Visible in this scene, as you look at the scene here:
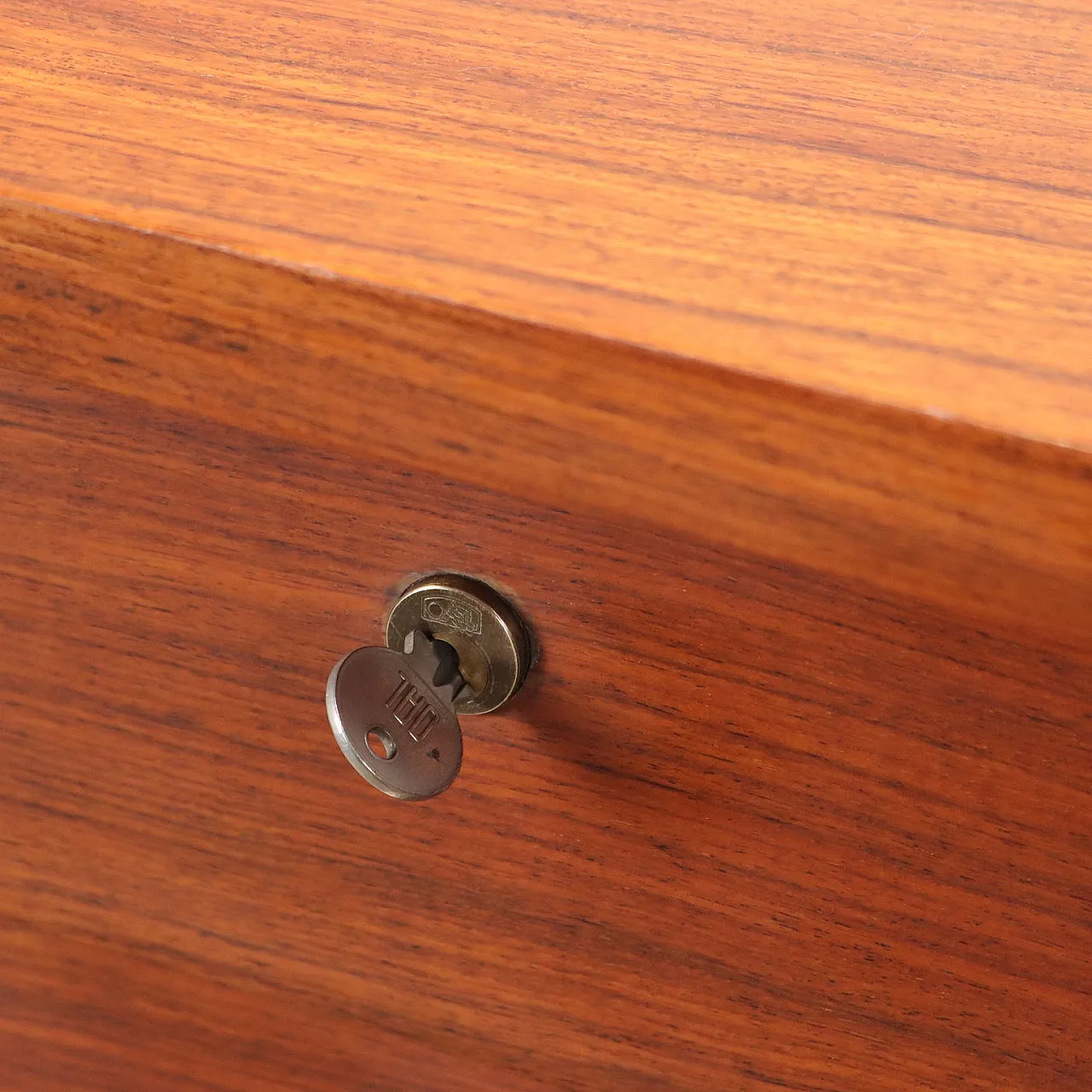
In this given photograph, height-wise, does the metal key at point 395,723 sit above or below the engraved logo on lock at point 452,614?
below

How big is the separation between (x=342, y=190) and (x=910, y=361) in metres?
0.10

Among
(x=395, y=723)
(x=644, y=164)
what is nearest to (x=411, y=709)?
(x=395, y=723)

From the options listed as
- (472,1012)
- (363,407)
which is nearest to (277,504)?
(363,407)

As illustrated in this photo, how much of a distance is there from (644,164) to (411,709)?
0.11m

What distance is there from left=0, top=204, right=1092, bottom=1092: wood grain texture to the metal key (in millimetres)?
21

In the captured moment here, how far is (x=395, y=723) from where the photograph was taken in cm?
24

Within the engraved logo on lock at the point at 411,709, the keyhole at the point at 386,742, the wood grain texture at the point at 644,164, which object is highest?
the wood grain texture at the point at 644,164

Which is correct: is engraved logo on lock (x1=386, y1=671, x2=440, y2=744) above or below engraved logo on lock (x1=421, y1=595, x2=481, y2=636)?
below

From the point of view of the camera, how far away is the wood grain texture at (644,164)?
20 cm

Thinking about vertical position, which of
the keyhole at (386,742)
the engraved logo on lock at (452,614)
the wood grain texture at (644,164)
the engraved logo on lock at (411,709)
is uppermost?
the wood grain texture at (644,164)

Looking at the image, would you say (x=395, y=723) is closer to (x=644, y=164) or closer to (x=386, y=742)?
(x=386, y=742)

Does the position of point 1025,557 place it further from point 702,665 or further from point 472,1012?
point 472,1012

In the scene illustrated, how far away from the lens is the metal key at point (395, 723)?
231mm

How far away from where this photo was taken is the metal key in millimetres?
231
